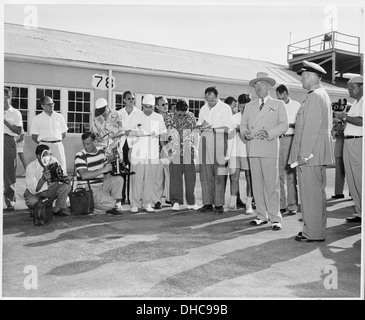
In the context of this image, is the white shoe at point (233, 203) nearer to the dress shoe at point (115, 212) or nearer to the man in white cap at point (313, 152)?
the dress shoe at point (115, 212)

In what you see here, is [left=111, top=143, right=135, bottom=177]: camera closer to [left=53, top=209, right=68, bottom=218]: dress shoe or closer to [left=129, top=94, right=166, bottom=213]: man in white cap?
[left=129, top=94, right=166, bottom=213]: man in white cap

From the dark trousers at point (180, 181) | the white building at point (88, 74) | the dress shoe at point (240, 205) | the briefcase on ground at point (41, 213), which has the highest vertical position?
the white building at point (88, 74)

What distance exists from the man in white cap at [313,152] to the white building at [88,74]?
23.2 feet

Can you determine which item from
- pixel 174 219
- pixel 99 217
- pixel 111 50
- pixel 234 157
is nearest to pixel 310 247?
pixel 174 219

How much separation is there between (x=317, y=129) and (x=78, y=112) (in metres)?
9.45

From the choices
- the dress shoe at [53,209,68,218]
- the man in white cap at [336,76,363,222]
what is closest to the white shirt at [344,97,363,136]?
the man in white cap at [336,76,363,222]

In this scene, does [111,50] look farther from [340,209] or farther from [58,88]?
[340,209]

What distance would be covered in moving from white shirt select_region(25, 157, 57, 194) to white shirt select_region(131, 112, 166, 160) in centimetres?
145

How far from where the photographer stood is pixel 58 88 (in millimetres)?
12641

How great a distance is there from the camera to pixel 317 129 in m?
4.63

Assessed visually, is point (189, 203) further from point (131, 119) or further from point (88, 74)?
point (88, 74)

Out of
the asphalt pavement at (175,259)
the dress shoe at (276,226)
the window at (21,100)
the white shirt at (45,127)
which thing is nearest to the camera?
the asphalt pavement at (175,259)

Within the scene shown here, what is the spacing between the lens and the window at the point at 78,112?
12.8 m

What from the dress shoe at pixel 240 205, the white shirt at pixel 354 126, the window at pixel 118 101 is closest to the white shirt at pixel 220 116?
the dress shoe at pixel 240 205
